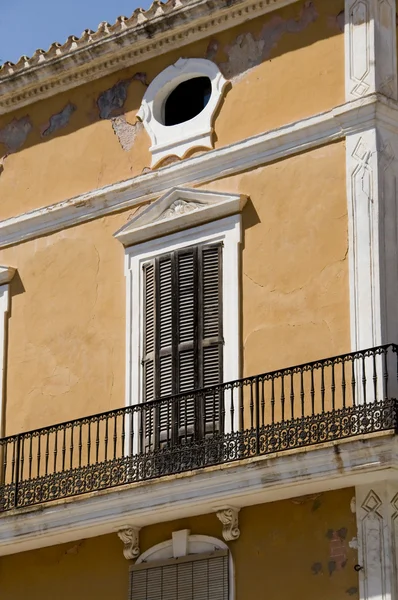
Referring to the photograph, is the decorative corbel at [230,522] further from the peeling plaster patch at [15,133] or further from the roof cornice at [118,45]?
the peeling plaster patch at [15,133]

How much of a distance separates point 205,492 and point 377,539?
5.47 ft

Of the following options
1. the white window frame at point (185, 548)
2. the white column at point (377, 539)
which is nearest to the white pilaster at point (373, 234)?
the white column at point (377, 539)

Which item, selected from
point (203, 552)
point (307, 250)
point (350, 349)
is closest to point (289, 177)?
point (307, 250)

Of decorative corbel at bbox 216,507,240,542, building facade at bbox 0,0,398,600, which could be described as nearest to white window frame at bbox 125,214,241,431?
building facade at bbox 0,0,398,600

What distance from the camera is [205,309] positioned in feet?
60.4

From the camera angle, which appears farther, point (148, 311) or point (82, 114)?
point (82, 114)

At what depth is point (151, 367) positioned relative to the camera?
734 inches

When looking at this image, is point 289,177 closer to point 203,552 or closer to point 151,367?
point 151,367

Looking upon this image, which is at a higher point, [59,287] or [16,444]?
[59,287]

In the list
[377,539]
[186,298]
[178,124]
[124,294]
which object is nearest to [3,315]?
[124,294]

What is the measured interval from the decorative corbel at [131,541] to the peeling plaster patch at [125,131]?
4.10 metres

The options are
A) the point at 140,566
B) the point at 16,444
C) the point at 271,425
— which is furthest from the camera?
the point at 16,444

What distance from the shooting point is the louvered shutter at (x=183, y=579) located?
57.2ft

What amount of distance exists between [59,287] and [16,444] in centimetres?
177
